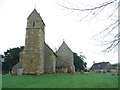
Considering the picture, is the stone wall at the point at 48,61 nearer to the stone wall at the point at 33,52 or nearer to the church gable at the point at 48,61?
the church gable at the point at 48,61

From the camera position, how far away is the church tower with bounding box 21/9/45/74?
36.5 meters

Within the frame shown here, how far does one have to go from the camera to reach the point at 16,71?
3822 cm

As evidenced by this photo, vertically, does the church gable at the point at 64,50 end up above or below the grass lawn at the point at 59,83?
above

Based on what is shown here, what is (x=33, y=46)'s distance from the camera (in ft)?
124

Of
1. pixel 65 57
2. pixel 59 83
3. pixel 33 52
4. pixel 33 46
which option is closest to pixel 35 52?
pixel 33 52

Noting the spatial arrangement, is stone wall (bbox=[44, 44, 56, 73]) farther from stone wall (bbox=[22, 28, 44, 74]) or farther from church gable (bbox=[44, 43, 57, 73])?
stone wall (bbox=[22, 28, 44, 74])

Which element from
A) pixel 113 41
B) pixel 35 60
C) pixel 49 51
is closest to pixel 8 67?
pixel 49 51

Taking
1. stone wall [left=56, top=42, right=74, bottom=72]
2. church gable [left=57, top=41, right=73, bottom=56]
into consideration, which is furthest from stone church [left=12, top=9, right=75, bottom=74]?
church gable [left=57, top=41, right=73, bottom=56]

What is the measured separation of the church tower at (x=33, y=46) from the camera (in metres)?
36.5

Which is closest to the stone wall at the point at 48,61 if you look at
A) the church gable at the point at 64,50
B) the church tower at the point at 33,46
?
the church tower at the point at 33,46

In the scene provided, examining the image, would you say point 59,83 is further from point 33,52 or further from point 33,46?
point 33,46

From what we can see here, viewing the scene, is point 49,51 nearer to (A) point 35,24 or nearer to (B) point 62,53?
(A) point 35,24

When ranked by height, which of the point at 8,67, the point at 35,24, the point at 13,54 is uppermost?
the point at 35,24

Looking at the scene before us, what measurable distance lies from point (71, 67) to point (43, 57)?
11.6 meters
